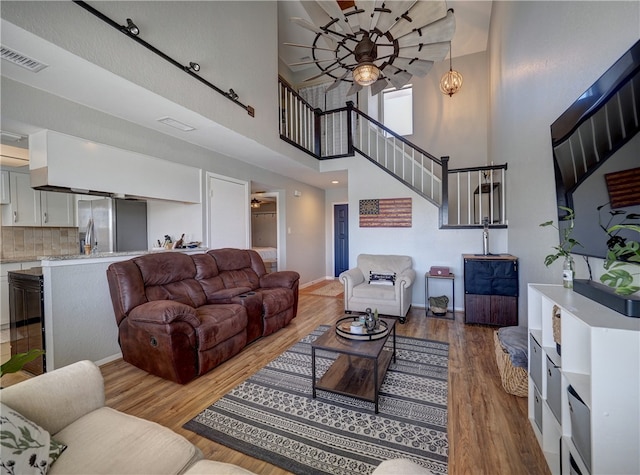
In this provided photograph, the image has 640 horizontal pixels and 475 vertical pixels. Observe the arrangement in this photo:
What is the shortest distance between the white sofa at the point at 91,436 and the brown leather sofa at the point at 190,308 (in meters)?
0.95

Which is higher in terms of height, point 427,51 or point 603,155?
point 427,51

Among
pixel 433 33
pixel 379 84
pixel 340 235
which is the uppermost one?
pixel 433 33

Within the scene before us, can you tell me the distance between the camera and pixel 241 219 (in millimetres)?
4531

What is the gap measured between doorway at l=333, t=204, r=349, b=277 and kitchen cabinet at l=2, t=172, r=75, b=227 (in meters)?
5.34

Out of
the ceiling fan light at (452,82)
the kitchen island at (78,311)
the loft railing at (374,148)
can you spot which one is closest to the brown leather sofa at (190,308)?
the kitchen island at (78,311)

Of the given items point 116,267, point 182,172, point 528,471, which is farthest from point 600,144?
point 182,172

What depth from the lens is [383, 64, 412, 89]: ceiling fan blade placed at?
3.25m

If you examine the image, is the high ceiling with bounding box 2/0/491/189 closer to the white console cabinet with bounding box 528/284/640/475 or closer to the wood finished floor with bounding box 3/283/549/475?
the wood finished floor with bounding box 3/283/549/475

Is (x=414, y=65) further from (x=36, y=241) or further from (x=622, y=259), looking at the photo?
(x=36, y=241)

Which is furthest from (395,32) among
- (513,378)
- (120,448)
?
(120,448)

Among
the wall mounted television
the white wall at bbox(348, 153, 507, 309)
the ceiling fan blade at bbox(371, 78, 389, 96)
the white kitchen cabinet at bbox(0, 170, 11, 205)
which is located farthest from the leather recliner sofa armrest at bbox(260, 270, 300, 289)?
the white kitchen cabinet at bbox(0, 170, 11, 205)

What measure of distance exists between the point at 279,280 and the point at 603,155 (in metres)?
3.25

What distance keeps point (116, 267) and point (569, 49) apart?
382 centimetres

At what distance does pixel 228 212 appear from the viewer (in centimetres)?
427
